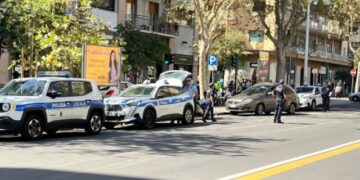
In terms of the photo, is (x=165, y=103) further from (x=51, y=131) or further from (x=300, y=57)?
(x=300, y=57)

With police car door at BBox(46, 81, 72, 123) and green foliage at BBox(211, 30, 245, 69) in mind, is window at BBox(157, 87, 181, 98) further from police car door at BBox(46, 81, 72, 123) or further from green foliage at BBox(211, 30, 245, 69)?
green foliage at BBox(211, 30, 245, 69)

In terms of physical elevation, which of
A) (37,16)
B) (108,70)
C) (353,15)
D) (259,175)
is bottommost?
(259,175)

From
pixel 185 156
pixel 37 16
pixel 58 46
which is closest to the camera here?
pixel 185 156

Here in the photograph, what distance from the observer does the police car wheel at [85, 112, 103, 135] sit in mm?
16453

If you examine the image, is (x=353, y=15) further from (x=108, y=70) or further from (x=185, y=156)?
(x=185, y=156)

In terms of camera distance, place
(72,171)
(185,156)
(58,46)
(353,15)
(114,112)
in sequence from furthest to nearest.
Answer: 1. (353,15)
2. (58,46)
3. (114,112)
4. (185,156)
5. (72,171)

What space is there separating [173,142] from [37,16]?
30.1ft

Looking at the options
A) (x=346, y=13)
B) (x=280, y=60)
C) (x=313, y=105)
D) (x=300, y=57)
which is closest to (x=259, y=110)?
(x=313, y=105)

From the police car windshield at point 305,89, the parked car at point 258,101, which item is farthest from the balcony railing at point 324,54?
the parked car at point 258,101

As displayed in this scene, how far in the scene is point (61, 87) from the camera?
15.6m

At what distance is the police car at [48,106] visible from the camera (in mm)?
14242

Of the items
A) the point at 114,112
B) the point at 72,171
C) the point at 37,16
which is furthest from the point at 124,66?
the point at 72,171

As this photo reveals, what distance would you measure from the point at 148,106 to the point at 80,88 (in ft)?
10.7

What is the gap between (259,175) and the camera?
976 cm
